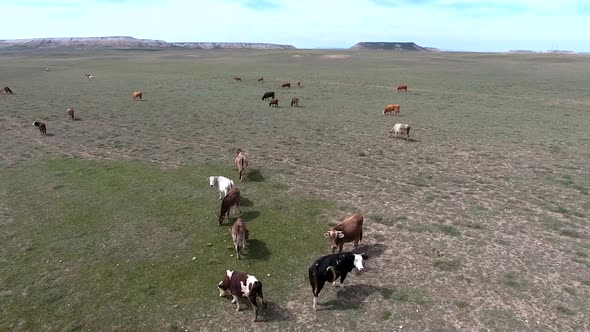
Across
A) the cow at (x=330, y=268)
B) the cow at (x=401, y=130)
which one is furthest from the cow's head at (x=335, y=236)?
the cow at (x=401, y=130)

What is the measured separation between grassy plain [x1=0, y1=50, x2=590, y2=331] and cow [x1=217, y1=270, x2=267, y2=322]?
362 mm

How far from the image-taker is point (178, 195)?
52.1 feet

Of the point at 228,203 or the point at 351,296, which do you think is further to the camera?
the point at 228,203

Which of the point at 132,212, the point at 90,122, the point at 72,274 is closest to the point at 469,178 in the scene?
the point at 132,212

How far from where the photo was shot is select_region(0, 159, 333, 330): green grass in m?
9.58

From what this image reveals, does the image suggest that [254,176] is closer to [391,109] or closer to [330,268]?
[330,268]

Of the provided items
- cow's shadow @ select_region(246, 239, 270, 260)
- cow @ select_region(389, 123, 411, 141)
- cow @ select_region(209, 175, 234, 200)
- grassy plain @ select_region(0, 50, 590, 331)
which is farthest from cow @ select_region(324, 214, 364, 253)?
cow @ select_region(389, 123, 411, 141)

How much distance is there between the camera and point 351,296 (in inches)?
390

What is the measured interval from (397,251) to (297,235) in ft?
10.1

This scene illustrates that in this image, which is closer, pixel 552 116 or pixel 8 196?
pixel 8 196

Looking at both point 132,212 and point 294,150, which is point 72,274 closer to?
point 132,212

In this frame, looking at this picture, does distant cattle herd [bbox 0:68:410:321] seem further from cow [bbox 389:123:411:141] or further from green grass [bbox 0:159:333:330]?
cow [bbox 389:123:411:141]

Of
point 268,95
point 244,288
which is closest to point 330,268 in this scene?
point 244,288

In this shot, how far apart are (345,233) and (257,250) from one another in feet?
8.61
